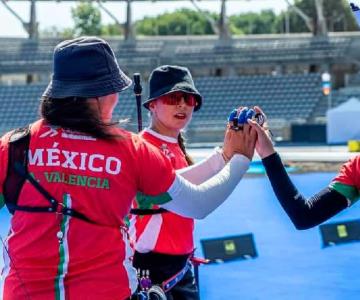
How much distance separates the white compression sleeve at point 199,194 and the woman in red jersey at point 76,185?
3 cm

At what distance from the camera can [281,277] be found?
282 inches

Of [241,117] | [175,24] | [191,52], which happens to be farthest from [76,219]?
[175,24]

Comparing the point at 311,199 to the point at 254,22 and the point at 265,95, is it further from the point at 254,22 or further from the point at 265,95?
the point at 254,22

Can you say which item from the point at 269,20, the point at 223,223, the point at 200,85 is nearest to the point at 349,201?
the point at 223,223

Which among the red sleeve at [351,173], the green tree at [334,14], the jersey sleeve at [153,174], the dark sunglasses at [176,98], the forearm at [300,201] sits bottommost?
the forearm at [300,201]

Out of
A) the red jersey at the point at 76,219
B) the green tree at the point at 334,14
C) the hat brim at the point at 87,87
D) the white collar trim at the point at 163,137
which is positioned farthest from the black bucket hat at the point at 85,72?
the green tree at the point at 334,14

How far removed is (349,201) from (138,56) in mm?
37443

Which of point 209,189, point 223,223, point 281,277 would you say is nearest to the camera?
point 209,189

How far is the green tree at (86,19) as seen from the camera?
70812mm

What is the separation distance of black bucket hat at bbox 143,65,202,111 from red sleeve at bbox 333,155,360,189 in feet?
2.96

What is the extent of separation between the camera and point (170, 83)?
3557mm

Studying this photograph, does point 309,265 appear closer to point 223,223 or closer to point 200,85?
point 223,223

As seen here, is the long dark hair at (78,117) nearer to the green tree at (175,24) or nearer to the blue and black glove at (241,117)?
the blue and black glove at (241,117)

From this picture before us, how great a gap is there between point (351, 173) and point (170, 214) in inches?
33.2
